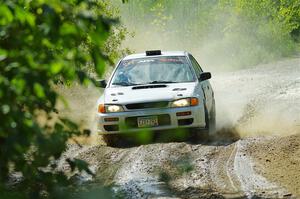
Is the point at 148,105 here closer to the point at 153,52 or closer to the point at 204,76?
the point at 204,76

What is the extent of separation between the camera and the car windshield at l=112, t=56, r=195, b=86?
38.3 feet

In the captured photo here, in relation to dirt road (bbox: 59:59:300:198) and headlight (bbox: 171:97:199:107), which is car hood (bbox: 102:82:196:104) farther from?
dirt road (bbox: 59:59:300:198)

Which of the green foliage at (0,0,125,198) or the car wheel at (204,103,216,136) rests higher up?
the green foliage at (0,0,125,198)

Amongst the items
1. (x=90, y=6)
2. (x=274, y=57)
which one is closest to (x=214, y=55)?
(x=274, y=57)

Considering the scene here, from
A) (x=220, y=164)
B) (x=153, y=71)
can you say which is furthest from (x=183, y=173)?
(x=153, y=71)

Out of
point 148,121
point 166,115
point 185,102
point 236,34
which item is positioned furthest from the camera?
point 236,34

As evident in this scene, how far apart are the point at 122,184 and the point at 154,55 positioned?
4.81m

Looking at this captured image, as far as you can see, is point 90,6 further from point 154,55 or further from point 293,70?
point 293,70

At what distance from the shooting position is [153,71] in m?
11.9

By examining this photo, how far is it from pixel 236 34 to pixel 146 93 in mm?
35770

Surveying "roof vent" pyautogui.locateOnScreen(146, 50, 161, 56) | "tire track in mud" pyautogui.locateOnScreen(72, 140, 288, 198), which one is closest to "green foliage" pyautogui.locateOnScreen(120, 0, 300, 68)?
"roof vent" pyautogui.locateOnScreen(146, 50, 161, 56)

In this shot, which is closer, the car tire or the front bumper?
the front bumper

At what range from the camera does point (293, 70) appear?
3191cm

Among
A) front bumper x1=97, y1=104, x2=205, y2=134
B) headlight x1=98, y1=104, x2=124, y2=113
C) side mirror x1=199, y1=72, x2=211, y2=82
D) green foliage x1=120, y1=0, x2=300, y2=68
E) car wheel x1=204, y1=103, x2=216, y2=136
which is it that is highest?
side mirror x1=199, y1=72, x2=211, y2=82
